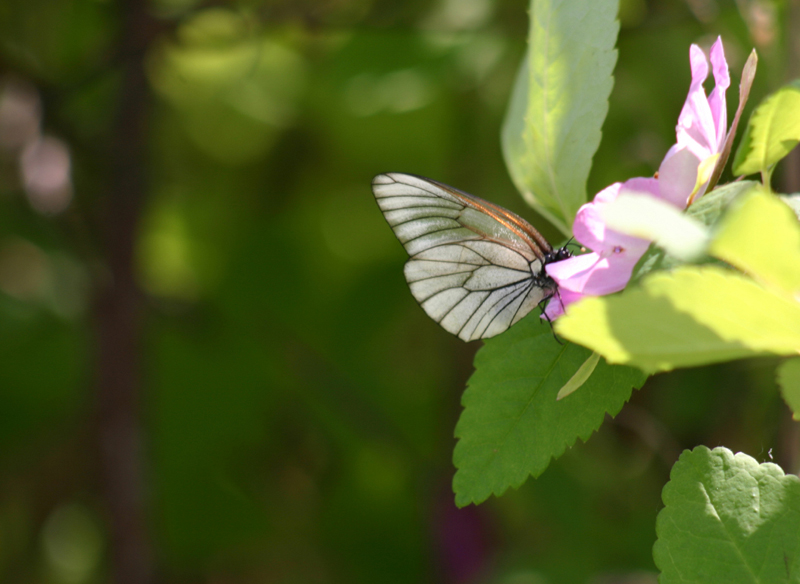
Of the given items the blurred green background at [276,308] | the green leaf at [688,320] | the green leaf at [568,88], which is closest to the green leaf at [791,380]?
the green leaf at [688,320]

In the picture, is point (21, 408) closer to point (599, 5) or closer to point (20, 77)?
point (20, 77)

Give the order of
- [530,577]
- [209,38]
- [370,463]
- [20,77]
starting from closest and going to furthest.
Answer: [530,577]
[20,77]
[209,38]
[370,463]

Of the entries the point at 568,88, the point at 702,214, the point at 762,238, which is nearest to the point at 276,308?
the point at 568,88

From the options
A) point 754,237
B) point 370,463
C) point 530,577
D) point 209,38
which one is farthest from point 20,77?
point 754,237

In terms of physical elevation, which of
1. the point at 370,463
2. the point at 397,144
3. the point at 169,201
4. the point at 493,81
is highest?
the point at 493,81

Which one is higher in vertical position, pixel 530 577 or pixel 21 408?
pixel 530 577

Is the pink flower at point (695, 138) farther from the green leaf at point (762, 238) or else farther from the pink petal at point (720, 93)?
the green leaf at point (762, 238)

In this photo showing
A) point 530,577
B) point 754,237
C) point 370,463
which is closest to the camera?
point 754,237

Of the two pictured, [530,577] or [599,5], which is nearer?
[599,5]
